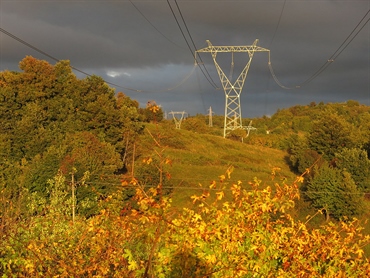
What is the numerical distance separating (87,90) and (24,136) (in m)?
8.18

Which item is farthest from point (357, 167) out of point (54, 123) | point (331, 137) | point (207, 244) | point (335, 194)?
point (207, 244)

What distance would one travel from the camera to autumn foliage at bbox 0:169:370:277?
6.52m

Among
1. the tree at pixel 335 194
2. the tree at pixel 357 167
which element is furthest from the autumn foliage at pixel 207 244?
the tree at pixel 357 167

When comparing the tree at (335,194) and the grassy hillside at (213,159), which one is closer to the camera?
the tree at (335,194)

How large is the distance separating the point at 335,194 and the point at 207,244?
107 feet

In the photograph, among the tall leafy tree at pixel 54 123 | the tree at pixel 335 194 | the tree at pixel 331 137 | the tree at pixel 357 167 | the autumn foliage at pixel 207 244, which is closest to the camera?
the autumn foliage at pixel 207 244

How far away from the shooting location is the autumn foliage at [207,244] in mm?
6520

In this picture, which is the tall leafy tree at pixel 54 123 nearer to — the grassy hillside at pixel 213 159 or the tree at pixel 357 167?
the grassy hillside at pixel 213 159

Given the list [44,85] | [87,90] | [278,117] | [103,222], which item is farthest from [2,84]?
[278,117]

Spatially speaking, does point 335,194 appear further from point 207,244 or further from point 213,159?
point 207,244

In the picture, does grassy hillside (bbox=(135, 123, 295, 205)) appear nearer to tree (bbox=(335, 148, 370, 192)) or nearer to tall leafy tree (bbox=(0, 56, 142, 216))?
tall leafy tree (bbox=(0, 56, 142, 216))

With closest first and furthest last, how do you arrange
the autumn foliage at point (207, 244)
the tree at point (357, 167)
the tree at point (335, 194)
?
the autumn foliage at point (207, 244) → the tree at point (335, 194) → the tree at point (357, 167)

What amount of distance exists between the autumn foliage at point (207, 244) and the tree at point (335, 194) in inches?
1130

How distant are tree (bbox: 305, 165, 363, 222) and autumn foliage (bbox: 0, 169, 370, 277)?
28710mm
